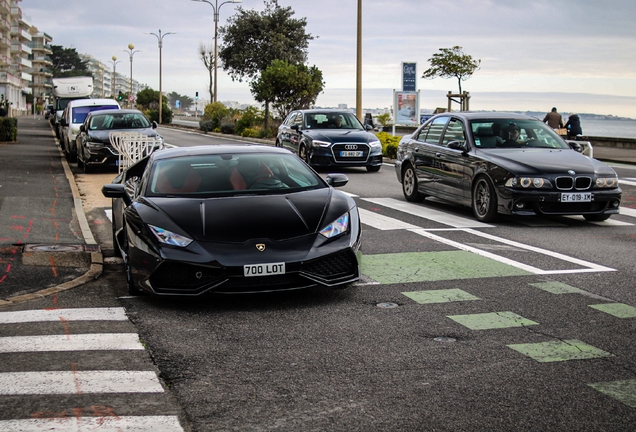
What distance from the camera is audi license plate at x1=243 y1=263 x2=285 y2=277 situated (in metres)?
6.52

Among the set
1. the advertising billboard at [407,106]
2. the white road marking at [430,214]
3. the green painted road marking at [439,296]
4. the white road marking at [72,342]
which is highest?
the advertising billboard at [407,106]

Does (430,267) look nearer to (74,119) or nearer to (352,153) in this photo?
(352,153)

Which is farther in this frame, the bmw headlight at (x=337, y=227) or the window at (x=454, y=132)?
the window at (x=454, y=132)

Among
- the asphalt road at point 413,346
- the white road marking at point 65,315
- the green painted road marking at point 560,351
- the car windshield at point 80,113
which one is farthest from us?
the car windshield at point 80,113

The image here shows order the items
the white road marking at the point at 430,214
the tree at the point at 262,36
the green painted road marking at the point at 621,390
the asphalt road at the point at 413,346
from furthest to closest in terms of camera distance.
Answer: the tree at the point at 262,36
the white road marking at the point at 430,214
the green painted road marking at the point at 621,390
the asphalt road at the point at 413,346

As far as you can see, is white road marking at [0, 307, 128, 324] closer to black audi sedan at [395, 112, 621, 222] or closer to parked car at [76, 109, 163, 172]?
black audi sedan at [395, 112, 621, 222]

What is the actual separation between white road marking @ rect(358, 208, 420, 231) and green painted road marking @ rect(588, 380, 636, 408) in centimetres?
688

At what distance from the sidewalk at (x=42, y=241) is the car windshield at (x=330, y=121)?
25.0 feet

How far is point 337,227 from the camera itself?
23.2 feet

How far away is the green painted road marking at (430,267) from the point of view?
8047mm

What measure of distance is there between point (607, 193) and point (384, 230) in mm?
3138

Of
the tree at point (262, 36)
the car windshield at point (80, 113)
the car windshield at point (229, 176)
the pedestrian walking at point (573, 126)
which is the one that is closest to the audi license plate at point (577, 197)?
the car windshield at point (229, 176)

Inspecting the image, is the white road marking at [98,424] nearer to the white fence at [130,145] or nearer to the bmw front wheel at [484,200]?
the bmw front wheel at [484,200]

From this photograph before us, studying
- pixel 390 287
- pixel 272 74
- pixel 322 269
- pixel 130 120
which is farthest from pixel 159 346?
pixel 272 74
